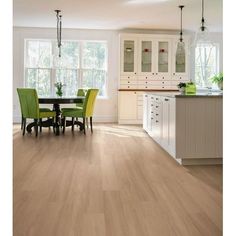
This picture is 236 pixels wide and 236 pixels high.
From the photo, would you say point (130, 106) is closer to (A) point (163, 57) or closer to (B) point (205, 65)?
(A) point (163, 57)

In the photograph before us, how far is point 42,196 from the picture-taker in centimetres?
264

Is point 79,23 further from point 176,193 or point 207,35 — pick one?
point 176,193

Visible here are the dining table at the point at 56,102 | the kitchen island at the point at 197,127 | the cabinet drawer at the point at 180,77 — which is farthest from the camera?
the cabinet drawer at the point at 180,77

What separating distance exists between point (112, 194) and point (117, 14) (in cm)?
532

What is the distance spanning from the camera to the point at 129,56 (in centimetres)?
859

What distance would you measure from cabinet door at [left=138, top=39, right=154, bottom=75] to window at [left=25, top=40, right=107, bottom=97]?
108cm

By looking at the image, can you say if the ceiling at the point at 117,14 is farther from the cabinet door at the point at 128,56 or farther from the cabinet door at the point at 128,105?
the cabinet door at the point at 128,105

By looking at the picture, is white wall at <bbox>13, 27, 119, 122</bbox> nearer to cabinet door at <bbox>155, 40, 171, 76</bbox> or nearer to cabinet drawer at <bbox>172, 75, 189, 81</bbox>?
cabinet door at <bbox>155, 40, 171, 76</bbox>

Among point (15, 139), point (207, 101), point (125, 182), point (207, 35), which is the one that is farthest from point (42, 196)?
point (207, 35)

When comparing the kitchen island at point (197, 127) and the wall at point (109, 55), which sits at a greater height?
the wall at point (109, 55)

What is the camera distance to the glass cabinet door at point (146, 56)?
28.3 feet

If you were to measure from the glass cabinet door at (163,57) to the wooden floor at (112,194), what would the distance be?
4342mm

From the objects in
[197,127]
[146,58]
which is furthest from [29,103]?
[146,58]

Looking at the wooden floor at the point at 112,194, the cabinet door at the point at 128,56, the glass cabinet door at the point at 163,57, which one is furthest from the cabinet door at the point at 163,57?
the wooden floor at the point at 112,194
